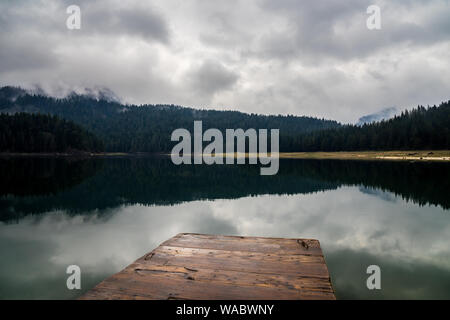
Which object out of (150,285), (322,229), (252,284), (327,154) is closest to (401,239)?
(322,229)

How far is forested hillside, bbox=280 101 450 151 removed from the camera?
97.2 m

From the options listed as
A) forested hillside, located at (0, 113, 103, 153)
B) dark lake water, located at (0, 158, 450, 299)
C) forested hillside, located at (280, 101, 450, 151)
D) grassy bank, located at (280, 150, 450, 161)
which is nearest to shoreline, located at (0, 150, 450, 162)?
grassy bank, located at (280, 150, 450, 161)

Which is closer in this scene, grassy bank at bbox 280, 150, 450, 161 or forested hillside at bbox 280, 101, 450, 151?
grassy bank at bbox 280, 150, 450, 161

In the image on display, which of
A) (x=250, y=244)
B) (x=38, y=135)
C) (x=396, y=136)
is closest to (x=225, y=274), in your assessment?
(x=250, y=244)

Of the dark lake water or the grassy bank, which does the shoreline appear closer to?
the grassy bank

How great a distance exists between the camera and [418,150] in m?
98.1

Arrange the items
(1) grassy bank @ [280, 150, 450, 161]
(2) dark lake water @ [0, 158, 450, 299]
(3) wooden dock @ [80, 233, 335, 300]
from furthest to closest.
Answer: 1. (1) grassy bank @ [280, 150, 450, 161]
2. (2) dark lake water @ [0, 158, 450, 299]
3. (3) wooden dock @ [80, 233, 335, 300]

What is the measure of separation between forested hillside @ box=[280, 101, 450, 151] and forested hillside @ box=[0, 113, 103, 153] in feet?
362

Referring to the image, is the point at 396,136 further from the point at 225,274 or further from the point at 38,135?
the point at 38,135

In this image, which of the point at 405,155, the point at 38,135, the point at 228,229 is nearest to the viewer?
the point at 228,229

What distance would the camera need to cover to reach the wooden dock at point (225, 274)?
13.4 ft

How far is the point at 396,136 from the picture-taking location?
342 feet

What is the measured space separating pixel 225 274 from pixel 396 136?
124 metres

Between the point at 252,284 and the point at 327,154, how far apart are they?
128 metres
